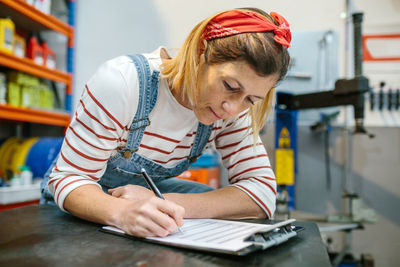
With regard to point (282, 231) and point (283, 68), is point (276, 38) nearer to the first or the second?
point (283, 68)

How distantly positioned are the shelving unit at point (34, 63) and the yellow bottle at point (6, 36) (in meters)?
0.05

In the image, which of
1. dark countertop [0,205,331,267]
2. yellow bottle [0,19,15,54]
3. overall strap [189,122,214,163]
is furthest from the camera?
yellow bottle [0,19,15,54]

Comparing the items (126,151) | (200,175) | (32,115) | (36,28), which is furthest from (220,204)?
(36,28)

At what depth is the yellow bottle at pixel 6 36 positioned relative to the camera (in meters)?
2.04

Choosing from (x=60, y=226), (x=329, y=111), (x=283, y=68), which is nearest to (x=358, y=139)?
(x=329, y=111)

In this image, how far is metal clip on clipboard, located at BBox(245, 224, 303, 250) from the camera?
491 mm

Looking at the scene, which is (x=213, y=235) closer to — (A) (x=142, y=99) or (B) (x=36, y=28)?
(A) (x=142, y=99)

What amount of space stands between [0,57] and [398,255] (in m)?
2.89

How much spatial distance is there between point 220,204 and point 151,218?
11.2 inches

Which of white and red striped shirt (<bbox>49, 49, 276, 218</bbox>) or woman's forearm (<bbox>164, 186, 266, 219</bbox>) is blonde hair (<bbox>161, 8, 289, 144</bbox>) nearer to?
white and red striped shirt (<bbox>49, 49, 276, 218</bbox>)

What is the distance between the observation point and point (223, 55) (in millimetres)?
735

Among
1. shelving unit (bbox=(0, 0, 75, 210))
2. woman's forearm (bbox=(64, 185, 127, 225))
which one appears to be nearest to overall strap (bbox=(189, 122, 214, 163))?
woman's forearm (bbox=(64, 185, 127, 225))

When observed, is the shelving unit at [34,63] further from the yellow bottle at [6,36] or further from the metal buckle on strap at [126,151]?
the metal buckle on strap at [126,151]

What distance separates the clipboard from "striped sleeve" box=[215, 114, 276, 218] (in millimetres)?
223
